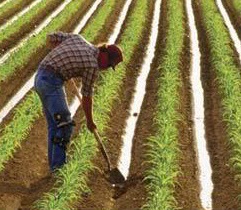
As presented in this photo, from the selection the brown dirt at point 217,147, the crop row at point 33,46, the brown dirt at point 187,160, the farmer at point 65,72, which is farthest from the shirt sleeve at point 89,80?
the crop row at point 33,46

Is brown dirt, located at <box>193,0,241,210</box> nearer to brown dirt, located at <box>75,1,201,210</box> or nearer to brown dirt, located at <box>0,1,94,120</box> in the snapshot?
brown dirt, located at <box>75,1,201,210</box>

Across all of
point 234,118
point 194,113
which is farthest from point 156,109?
point 234,118

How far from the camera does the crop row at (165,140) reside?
769 cm

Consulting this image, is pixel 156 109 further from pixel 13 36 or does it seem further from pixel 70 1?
pixel 70 1

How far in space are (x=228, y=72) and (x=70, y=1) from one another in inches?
557

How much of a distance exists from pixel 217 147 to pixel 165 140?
3.60 ft

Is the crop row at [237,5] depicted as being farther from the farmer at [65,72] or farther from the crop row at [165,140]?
the farmer at [65,72]

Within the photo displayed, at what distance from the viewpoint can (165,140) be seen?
9.33 meters

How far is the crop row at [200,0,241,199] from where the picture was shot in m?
9.66

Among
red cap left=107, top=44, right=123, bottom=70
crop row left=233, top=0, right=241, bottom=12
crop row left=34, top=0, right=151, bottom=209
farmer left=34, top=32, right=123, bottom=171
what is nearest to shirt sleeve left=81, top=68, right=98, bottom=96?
farmer left=34, top=32, right=123, bottom=171

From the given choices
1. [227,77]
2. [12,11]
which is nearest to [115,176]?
[227,77]

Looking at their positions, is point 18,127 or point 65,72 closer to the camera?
point 65,72

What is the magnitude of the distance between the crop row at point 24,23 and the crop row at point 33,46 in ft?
→ 2.20

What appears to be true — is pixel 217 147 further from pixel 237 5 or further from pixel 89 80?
pixel 237 5
